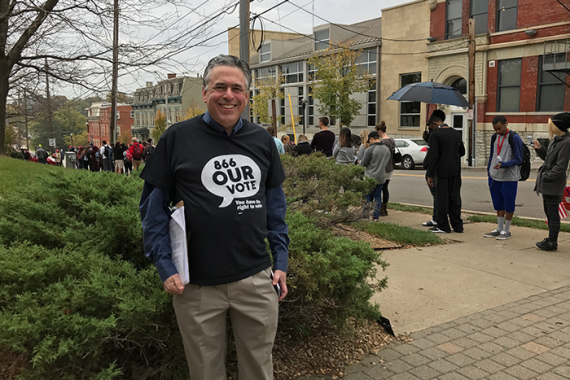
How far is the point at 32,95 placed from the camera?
51.8ft

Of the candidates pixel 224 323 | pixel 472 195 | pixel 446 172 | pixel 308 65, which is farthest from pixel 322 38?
pixel 224 323

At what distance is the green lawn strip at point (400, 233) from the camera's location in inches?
283

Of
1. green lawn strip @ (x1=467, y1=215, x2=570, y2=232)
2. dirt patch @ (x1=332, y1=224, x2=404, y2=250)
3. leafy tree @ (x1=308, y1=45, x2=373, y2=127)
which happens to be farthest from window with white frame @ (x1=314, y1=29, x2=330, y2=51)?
dirt patch @ (x1=332, y1=224, x2=404, y2=250)

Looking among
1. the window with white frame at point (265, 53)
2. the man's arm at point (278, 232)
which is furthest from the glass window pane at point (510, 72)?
the man's arm at point (278, 232)

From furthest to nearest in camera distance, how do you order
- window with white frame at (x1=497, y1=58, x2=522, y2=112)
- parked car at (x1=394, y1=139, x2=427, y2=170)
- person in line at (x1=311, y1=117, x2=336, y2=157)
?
window with white frame at (x1=497, y1=58, x2=522, y2=112), parked car at (x1=394, y1=139, x2=427, y2=170), person in line at (x1=311, y1=117, x2=336, y2=157)

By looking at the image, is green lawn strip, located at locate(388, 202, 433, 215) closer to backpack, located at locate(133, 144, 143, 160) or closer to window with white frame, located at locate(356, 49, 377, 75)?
backpack, located at locate(133, 144, 143, 160)

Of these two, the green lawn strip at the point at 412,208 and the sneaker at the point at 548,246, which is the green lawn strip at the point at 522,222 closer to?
the green lawn strip at the point at 412,208

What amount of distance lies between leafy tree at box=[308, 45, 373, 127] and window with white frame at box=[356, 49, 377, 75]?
0.53m

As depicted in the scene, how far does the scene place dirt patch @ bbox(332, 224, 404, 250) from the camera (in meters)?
6.97

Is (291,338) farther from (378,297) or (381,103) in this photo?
(381,103)

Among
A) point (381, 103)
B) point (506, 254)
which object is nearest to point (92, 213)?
point (506, 254)

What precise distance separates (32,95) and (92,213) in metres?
14.5

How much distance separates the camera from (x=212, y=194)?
2.22 m

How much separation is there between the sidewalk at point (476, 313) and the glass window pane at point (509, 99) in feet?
69.1
